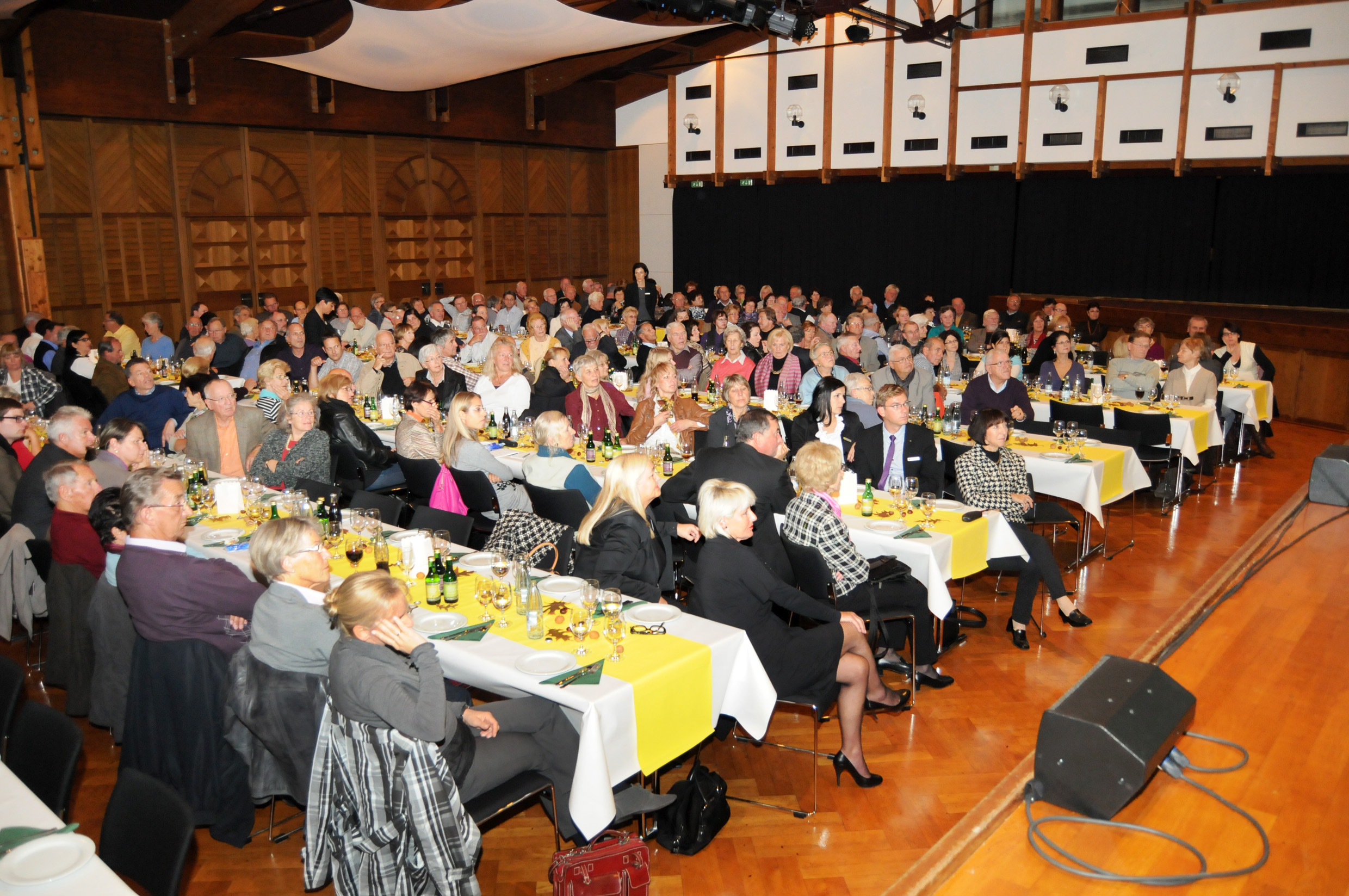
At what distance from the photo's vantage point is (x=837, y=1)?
1112cm

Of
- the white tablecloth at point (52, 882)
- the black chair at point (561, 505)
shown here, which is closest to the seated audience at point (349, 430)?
the black chair at point (561, 505)

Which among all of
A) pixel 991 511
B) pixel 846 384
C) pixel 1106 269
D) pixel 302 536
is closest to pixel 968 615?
pixel 991 511

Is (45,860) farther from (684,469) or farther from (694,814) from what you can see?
(684,469)

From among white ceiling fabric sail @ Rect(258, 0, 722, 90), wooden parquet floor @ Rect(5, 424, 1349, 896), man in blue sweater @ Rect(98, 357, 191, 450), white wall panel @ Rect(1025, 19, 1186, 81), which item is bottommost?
wooden parquet floor @ Rect(5, 424, 1349, 896)

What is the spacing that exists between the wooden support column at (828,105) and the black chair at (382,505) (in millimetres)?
12883

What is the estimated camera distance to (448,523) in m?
4.93

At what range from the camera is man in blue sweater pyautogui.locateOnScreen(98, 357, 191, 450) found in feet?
24.1

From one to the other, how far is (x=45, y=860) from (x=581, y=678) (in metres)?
1.54

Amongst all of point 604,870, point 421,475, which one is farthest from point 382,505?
point 604,870

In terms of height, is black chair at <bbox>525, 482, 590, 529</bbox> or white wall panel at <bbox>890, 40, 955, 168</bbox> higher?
white wall panel at <bbox>890, 40, 955, 168</bbox>

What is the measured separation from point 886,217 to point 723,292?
12.0 feet

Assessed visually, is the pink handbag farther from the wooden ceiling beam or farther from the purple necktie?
the wooden ceiling beam

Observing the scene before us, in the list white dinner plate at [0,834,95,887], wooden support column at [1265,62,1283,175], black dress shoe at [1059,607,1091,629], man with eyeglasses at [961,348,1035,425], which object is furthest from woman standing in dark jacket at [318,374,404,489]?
wooden support column at [1265,62,1283,175]

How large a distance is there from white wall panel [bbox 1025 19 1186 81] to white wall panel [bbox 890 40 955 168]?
1225 millimetres
